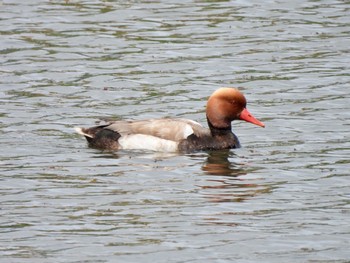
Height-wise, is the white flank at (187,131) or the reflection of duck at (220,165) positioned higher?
the white flank at (187,131)

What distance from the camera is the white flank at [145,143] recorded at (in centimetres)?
A: 1582

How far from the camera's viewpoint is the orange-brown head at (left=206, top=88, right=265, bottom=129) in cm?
1617

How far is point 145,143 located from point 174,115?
165cm

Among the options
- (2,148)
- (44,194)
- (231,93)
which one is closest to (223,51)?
(231,93)

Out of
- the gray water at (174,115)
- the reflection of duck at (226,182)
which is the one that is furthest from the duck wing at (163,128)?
the reflection of duck at (226,182)

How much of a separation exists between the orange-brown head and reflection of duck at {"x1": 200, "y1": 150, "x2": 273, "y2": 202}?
0.61 metres

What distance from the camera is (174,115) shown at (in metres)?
17.5

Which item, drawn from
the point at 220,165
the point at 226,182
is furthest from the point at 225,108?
the point at 226,182

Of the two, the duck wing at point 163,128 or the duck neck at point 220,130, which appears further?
the duck neck at point 220,130

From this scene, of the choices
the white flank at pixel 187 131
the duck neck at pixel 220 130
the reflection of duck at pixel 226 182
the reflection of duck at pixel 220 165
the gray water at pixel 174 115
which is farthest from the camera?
the duck neck at pixel 220 130

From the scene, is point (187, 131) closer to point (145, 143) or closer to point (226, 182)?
point (145, 143)

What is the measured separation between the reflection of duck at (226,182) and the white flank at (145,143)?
1.79 feet

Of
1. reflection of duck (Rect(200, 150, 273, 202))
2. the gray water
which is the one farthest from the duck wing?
reflection of duck (Rect(200, 150, 273, 202))

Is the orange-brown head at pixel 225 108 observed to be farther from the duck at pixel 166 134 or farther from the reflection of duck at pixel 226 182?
the reflection of duck at pixel 226 182
